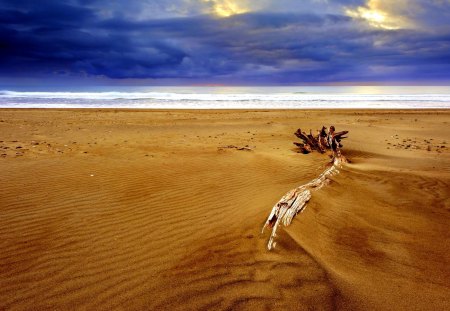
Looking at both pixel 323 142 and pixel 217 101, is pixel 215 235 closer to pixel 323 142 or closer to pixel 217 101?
pixel 323 142

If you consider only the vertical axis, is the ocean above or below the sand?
above

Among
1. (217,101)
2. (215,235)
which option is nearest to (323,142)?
(215,235)

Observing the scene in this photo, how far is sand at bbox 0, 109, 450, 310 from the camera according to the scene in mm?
3026

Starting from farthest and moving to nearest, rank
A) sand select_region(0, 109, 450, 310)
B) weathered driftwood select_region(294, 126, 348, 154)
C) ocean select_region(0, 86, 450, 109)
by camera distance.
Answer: ocean select_region(0, 86, 450, 109)
weathered driftwood select_region(294, 126, 348, 154)
sand select_region(0, 109, 450, 310)

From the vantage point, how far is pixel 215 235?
4148 millimetres

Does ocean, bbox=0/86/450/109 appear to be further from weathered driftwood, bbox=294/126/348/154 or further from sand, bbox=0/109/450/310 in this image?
sand, bbox=0/109/450/310

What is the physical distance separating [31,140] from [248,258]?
10708mm

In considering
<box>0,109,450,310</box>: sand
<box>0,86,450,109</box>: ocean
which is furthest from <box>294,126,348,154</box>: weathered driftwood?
<box>0,86,450,109</box>: ocean

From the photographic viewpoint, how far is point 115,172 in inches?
286

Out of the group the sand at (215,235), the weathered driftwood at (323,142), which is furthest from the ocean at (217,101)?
the sand at (215,235)

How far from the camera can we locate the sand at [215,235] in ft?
9.93

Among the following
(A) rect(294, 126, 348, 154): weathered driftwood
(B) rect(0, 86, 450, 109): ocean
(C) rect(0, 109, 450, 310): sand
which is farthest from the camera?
(B) rect(0, 86, 450, 109): ocean

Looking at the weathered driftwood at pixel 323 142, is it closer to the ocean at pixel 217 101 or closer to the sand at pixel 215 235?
the sand at pixel 215 235

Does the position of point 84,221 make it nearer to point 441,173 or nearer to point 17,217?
point 17,217
